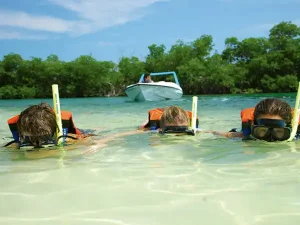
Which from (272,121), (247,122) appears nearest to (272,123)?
(272,121)

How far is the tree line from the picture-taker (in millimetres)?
53562

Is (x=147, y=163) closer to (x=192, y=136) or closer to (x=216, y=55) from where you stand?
(x=192, y=136)

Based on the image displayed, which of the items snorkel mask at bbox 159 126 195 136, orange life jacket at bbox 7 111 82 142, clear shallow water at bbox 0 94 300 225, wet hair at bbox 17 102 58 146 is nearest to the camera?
clear shallow water at bbox 0 94 300 225

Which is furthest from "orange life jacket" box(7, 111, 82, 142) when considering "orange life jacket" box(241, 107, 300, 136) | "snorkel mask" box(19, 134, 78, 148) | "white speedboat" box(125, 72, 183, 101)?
"white speedboat" box(125, 72, 183, 101)

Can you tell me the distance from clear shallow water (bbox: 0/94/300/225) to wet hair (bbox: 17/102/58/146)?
0.75ft

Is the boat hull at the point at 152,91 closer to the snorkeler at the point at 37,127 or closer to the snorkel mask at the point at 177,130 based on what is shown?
the snorkel mask at the point at 177,130

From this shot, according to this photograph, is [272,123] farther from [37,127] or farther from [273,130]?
[37,127]

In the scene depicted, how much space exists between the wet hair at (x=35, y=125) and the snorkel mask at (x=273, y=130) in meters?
2.16

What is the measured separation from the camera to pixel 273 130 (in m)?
3.69

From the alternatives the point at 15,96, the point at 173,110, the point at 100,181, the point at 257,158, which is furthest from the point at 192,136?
the point at 15,96

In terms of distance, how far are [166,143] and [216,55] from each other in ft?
183

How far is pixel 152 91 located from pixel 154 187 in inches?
747

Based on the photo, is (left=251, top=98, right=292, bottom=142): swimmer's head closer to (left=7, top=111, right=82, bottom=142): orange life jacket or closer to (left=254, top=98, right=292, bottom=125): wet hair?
(left=254, top=98, right=292, bottom=125): wet hair

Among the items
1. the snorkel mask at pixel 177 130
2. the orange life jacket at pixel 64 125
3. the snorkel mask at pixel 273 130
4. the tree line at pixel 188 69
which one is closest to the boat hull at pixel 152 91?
the orange life jacket at pixel 64 125
